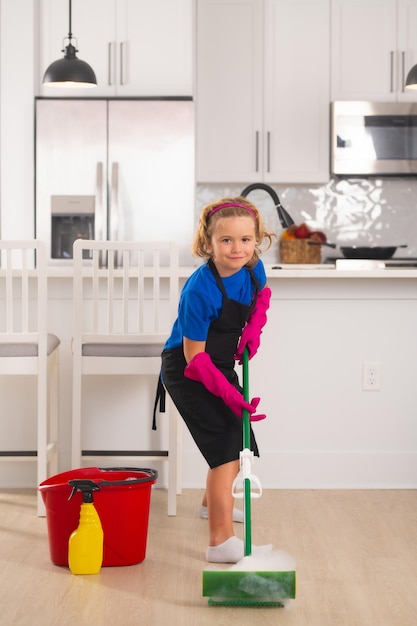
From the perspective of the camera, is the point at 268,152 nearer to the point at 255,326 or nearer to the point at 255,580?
the point at 255,326

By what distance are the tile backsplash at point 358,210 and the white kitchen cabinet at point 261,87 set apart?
0.39 meters

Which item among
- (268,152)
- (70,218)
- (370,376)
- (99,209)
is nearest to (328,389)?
(370,376)

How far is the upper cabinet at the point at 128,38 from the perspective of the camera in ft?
16.1

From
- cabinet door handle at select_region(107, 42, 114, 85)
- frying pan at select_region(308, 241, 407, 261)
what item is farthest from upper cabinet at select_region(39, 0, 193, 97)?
frying pan at select_region(308, 241, 407, 261)

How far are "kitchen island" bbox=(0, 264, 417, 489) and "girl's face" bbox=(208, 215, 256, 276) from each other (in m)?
1.06

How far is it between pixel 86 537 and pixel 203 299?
0.72 m

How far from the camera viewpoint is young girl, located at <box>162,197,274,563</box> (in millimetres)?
2482

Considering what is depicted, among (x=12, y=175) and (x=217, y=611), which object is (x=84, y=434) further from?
(x=12, y=175)

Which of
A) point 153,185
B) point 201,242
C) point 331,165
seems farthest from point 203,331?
point 331,165

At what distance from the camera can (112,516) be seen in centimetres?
256

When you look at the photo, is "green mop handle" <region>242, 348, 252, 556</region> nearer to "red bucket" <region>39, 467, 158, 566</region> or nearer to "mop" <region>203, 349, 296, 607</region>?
"mop" <region>203, 349, 296, 607</region>

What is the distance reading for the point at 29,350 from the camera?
10.1 ft

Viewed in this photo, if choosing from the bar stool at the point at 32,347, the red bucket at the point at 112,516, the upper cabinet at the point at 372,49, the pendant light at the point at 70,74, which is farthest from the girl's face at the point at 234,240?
the upper cabinet at the point at 372,49

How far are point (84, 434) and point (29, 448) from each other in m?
0.22
